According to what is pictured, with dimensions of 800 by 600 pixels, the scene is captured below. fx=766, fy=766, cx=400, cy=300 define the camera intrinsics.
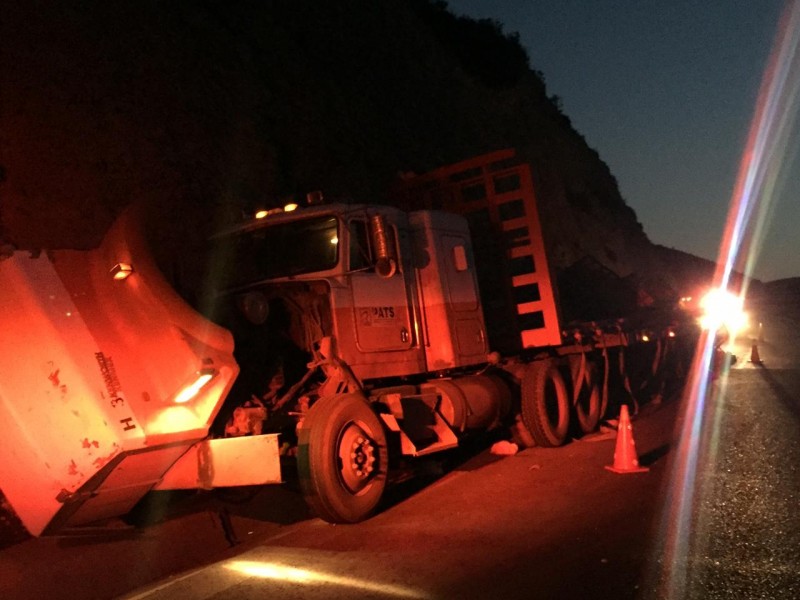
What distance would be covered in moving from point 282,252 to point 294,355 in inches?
43.8

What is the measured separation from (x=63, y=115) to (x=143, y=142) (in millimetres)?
1508

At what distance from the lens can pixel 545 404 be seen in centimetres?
1026

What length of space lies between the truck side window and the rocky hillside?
1.64 m

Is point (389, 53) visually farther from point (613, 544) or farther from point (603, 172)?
point (613, 544)

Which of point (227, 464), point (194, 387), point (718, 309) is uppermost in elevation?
point (718, 309)

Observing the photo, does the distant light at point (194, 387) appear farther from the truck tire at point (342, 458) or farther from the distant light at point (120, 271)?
the truck tire at point (342, 458)

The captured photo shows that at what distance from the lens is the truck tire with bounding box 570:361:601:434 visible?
11453 millimetres

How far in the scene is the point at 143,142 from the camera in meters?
13.3

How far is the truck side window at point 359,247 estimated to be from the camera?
771cm

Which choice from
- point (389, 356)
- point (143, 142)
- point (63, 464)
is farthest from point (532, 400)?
point (143, 142)

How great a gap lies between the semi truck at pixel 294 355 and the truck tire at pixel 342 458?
2 centimetres

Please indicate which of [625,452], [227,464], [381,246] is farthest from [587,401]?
[227,464]

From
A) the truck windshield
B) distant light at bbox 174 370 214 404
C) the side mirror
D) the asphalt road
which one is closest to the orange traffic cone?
the asphalt road

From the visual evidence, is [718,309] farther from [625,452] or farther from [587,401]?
[625,452]
